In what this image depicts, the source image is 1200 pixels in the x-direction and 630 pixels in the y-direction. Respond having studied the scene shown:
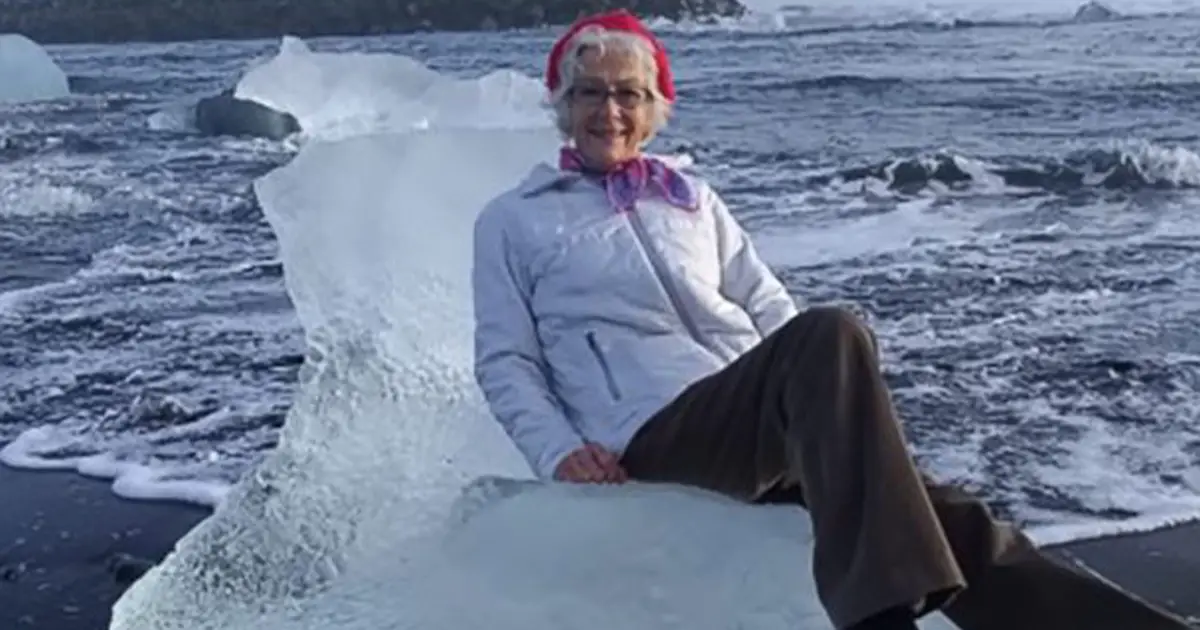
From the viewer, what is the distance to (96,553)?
5250mm

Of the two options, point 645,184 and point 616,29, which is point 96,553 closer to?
point 645,184

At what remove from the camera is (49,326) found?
9.17 meters

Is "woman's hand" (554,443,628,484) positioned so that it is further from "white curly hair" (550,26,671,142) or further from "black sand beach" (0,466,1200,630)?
"black sand beach" (0,466,1200,630)

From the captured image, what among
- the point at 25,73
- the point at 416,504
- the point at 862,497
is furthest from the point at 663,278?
the point at 25,73

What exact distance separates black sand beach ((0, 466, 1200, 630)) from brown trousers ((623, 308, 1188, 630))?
1.72 m

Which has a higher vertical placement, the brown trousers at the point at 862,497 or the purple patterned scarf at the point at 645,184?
the purple patterned scarf at the point at 645,184

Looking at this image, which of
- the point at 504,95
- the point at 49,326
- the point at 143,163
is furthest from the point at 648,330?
the point at 143,163

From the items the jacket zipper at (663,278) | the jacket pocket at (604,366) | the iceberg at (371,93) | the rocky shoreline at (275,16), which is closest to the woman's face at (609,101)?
the jacket zipper at (663,278)

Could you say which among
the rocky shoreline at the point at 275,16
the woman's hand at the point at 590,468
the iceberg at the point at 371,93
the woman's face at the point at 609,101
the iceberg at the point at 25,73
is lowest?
the rocky shoreline at the point at 275,16

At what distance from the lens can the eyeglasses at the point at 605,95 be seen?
146 inches

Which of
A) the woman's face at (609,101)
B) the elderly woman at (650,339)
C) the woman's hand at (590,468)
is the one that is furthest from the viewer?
the woman's face at (609,101)

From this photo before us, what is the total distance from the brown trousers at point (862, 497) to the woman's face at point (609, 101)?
69cm

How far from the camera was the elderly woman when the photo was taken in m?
2.94

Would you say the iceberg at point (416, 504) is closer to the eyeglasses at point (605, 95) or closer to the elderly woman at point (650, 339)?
the elderly woman at point (650, 339)
